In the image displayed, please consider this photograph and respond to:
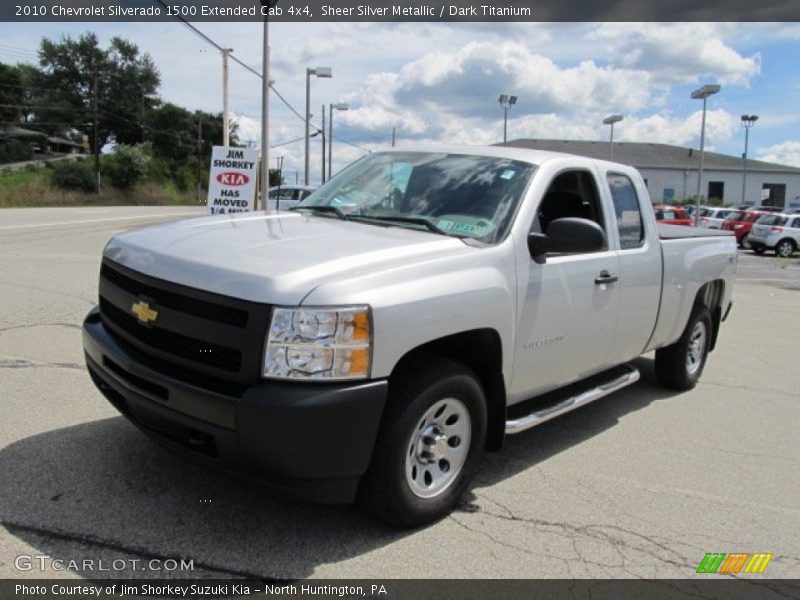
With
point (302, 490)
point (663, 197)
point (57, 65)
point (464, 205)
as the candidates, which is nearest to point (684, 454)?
point (464, 205)

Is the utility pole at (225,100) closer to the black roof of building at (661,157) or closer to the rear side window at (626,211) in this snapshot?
the rear side window at (626,211)

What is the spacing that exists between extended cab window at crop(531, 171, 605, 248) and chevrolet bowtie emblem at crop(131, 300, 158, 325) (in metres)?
2.52

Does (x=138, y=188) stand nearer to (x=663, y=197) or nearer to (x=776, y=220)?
(x=663, y=197)

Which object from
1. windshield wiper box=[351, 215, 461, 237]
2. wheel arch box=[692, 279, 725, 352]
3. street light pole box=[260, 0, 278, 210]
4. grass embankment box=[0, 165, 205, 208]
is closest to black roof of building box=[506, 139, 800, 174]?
grass embankment box=[0, 165, 205, 208]

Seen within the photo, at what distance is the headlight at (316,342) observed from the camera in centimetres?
291

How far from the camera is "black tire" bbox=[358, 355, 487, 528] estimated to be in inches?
126

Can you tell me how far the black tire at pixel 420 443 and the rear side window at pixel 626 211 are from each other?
198cm

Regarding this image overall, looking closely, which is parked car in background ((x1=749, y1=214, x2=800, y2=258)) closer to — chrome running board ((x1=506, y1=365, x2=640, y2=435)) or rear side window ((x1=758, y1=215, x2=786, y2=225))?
rear side window ((x1=758, y1=215, x2=786, y2=225))

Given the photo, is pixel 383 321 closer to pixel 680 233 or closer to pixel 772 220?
pixel 680 233

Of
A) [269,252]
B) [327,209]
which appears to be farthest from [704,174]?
[269,252]

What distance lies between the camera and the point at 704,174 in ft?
242

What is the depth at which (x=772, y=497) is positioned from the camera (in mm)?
4184

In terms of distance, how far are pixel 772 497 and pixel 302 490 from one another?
9.54 feet
